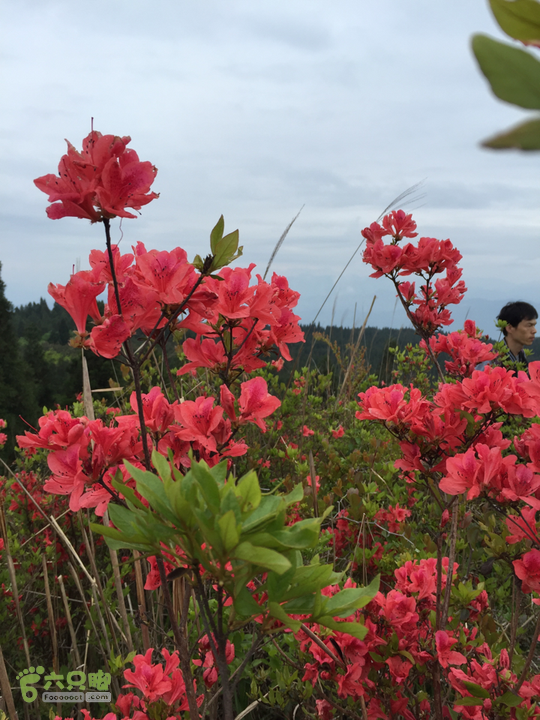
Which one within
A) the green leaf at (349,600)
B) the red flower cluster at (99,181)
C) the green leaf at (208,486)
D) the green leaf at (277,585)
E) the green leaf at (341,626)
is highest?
the red flower cluster at (99,181)

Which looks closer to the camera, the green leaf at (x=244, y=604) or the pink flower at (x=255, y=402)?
the green leaf at (x=244, y=604)

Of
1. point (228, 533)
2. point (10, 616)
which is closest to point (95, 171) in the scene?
point (228, 533)

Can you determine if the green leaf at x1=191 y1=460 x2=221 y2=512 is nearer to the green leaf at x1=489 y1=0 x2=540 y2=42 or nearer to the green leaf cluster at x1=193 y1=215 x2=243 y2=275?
the green leaf at x1=489 y1=0 x2=540 y2=42

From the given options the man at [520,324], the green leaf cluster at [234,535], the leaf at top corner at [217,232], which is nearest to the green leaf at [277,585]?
the green leaf cluster at [234,535]

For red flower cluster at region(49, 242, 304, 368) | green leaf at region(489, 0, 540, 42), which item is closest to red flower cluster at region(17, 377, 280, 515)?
red flower cluster at region(49, 242, 304, 368)

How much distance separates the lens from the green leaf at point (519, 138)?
0.12m

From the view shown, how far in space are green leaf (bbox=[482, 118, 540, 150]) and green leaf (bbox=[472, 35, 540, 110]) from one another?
14mm

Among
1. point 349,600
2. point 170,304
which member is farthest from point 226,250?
point 349,600

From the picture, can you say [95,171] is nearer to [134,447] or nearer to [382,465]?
[134,447]

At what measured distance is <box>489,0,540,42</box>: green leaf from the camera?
0.18 meters

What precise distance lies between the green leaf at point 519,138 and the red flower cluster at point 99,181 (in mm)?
820

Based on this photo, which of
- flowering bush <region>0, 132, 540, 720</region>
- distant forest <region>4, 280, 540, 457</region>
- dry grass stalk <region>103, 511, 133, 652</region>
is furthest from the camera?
distant forest <region>4, 280, 540, 457</region>

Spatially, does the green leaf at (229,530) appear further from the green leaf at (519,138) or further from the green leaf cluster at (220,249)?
the green leaf cluster at (220,249)

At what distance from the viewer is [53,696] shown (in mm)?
1562
